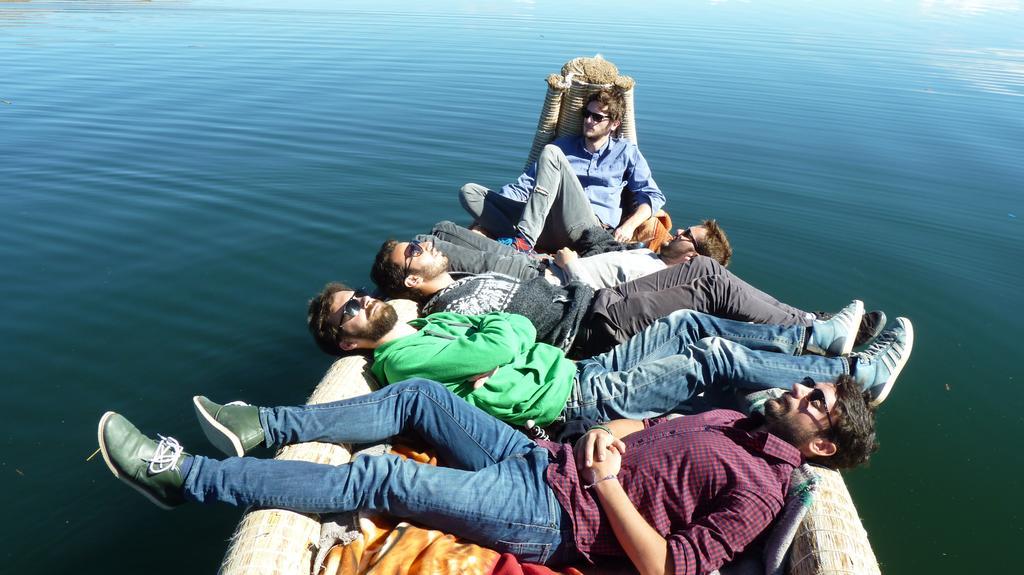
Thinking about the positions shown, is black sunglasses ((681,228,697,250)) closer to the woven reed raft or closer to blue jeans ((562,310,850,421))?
blue jeans ((562,310,850,421))

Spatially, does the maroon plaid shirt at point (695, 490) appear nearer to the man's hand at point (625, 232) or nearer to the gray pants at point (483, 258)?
the gray pants at point (483, 258)

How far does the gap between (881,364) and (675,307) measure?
120 cm

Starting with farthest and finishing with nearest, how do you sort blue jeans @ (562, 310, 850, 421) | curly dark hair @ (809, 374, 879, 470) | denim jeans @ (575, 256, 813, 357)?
denim jeans @ (575, 256, 813, 357)
blue jeans @ (562, 310, 850, 421)
curly dark hair @ (809, 374, 879, 470)

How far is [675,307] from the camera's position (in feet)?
14.6

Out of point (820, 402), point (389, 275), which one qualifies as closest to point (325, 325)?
point (389, 275)

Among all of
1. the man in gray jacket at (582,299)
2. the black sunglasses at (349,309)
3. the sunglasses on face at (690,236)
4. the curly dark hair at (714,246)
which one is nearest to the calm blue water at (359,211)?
the man in gray jacket at (582,299)

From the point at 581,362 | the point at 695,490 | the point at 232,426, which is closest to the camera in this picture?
the point at 695,490

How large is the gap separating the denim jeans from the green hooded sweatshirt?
57 cm

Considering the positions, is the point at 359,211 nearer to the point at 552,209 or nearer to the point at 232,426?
the point at 552,209

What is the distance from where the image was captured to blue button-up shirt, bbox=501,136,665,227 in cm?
681

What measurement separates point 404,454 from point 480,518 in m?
0.72

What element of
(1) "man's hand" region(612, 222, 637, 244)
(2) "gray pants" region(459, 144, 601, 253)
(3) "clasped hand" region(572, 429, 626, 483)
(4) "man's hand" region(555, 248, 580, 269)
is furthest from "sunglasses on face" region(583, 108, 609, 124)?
(3) "clasped hand" region(572, 429, 626, 483)

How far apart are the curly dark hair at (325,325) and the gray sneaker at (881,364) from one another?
2892 mm

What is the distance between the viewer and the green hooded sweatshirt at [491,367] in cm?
360
